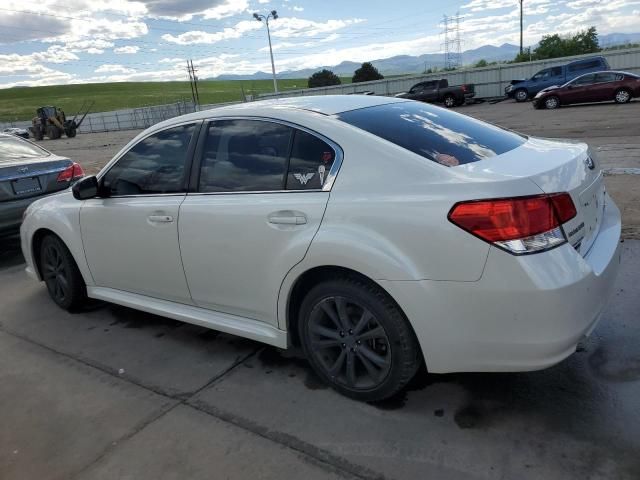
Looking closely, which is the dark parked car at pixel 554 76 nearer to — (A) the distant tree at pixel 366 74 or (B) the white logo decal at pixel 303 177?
(A) the distant tree at pixel 366 74

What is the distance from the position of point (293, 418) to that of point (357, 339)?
1.83ft

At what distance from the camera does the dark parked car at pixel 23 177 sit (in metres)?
6.63

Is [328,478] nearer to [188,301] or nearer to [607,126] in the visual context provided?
[188,301]

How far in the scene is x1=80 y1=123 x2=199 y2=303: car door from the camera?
11.8 feet

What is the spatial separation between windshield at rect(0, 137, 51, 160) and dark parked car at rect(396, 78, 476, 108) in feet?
78.9

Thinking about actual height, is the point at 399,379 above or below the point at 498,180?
below

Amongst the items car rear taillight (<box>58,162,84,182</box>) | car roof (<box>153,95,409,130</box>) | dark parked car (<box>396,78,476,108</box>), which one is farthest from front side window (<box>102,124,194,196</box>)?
dark parked car (<box>396,78,476,108</box>)

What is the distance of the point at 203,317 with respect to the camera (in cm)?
358

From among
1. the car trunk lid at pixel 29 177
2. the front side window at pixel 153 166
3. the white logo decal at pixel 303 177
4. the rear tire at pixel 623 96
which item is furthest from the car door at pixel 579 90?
the white logo decal at pixel 303 177

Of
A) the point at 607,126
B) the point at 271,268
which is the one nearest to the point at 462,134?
the point at 271,268

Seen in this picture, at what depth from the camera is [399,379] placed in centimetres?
280

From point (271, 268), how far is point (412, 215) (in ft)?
3.01

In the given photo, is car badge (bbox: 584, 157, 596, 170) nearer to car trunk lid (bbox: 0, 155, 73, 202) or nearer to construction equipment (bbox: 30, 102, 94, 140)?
car trunk lid (bbox: 0, 155, 73, 202)

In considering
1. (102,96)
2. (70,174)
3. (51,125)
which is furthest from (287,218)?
(102,96)
